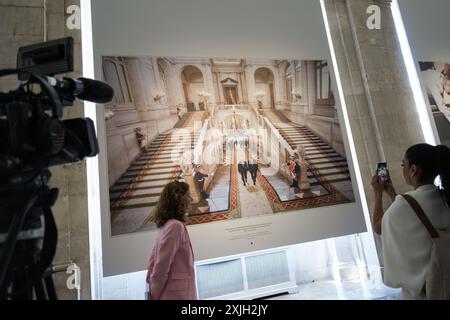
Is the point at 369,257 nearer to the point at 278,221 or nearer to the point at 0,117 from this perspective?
the point at 278,221

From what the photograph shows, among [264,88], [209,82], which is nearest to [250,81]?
[264,88]

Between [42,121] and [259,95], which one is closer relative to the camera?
[42,121]

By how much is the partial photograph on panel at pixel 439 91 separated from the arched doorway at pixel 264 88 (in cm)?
234

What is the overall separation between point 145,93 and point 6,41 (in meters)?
1.47

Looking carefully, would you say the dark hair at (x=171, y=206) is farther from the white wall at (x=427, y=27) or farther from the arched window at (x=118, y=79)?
the white wall at (x=427, y=27)

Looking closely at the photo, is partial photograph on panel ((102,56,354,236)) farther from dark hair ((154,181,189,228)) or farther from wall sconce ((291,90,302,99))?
dark hair ((154,181,189,228))

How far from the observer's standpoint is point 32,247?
0.75m

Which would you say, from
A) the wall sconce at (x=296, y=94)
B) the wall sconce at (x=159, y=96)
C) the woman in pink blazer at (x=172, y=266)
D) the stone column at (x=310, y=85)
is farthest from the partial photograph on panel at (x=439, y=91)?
the woman in pink blazer at (x=172, y=266)

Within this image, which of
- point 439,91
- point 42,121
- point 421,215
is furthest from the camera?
point 439,91

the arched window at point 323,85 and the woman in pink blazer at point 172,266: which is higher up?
the arched window at point 323,85

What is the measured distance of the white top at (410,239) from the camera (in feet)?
3.90

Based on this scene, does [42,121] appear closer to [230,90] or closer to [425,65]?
[230,90]

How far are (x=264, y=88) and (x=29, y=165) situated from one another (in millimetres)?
2503
